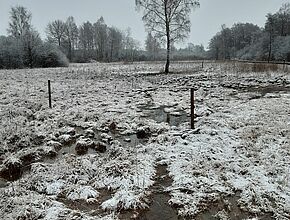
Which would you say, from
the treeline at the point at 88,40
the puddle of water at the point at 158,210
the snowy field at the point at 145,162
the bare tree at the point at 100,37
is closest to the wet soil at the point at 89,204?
the snowy field at the point at 145,162

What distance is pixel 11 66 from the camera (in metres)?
35.8

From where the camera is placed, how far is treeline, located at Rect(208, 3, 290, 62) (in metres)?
51.5

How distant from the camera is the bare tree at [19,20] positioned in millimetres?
45753

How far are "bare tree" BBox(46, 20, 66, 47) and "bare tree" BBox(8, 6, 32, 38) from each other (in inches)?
863

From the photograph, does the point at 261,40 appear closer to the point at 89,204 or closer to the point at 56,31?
the point at 56,31

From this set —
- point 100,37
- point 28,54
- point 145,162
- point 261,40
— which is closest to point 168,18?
point 145,162

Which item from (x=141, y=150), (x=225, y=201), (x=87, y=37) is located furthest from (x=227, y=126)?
(x=87, y=37)

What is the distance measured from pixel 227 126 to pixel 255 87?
8.55 meters

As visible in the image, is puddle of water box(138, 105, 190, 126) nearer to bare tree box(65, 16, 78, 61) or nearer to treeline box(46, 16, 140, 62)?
treeline box(46, 16, 140, 62)

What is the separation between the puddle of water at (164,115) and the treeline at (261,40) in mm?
36812

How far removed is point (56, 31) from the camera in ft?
228

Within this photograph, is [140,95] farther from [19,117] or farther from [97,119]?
[19,117]

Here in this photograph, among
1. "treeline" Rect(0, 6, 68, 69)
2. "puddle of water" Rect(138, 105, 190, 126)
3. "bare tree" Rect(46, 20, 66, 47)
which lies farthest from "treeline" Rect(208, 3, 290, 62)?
"bare tree" Rect(46, 20, 66, 47)

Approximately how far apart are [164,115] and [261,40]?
6327cm
